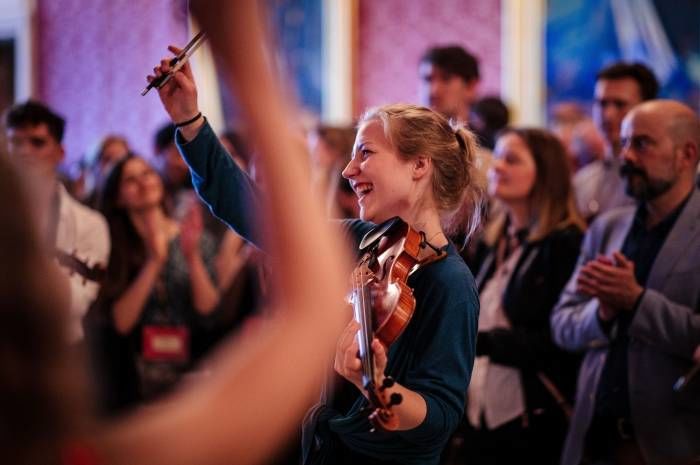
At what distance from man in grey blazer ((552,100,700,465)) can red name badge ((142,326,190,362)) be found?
1.78m

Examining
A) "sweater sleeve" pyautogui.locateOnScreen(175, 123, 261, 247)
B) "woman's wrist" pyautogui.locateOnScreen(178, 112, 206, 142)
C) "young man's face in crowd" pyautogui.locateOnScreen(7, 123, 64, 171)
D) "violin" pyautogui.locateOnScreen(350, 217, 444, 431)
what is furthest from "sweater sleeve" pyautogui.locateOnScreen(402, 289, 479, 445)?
"young man's face in crowd" pyautogui.locateOnScreen(7, 123, 64, 171)

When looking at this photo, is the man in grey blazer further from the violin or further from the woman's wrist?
the woman's wrist

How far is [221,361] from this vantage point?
1.02 m

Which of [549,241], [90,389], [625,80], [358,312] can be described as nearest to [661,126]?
[549,241]

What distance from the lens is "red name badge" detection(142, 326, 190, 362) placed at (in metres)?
4.38

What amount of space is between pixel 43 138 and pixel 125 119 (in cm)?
466

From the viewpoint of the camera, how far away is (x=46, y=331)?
801mm

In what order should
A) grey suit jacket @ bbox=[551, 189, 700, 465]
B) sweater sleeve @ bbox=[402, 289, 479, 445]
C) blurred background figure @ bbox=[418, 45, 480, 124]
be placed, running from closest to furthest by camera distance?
1. sweater sleeve @ bbox=[402, 289, 479, 445]
2. grey suit jacket @ bbox=[551, 189, 700, 465]
3. blurred background figure @ bbox=[418, 45, 480, 124]

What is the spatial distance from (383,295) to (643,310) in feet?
4.95

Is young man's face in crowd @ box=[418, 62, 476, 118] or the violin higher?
young man's face in crowd @ box=[418, 62, 476, 118]

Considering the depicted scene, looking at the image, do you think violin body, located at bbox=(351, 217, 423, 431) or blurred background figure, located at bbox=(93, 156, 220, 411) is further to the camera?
blurred background figure, located at bbox=(93, 156, 220, 411)

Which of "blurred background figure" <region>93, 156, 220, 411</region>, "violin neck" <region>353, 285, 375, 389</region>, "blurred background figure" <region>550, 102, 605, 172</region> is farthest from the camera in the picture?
"blurred background figure" <region>550, 102, 605, 172</region>

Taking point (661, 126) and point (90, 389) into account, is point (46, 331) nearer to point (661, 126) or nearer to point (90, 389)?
point (90, 389)

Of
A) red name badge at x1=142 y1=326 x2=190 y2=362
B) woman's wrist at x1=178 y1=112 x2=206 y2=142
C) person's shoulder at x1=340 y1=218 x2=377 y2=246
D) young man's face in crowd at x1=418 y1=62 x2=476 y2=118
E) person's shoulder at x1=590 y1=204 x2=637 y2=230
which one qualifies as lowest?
red name badge at x1=142 y1=326 x2=190 y2=362
